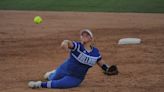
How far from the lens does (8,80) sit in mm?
9383

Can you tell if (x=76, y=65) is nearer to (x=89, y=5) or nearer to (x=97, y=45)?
(x=97, y=45)

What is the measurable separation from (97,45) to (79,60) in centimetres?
494

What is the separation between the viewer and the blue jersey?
848 centimetres

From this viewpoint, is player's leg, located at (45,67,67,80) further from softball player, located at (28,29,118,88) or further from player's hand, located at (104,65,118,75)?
player's hand, located at (104,65,118,75)

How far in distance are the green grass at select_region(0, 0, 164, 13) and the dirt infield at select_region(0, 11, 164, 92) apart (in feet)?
6.30

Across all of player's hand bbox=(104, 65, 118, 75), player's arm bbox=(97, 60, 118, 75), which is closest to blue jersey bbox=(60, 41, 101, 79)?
player's arm bbox=(97, 60, 118, 75)

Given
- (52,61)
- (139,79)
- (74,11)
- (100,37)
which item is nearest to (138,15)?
(74,11)

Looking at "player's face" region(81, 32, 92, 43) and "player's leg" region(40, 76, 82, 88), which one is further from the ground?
"player's face" region(81, 32, 92, 43)

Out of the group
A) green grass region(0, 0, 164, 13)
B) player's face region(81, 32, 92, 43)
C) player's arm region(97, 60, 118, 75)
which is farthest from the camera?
green grass region(0, 0, 164, 13)

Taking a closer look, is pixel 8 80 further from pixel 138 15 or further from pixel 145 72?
pixel 138 15

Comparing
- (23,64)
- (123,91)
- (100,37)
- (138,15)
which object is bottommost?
(123,91)

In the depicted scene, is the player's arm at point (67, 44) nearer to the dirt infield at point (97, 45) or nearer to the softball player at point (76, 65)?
the softball player at point (76, 65)

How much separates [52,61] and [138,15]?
403 inches

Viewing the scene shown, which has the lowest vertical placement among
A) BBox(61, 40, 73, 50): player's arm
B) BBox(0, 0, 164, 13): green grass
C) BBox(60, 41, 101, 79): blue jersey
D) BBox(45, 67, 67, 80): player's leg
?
BBox(45, 67, 67, 80): player's leg
